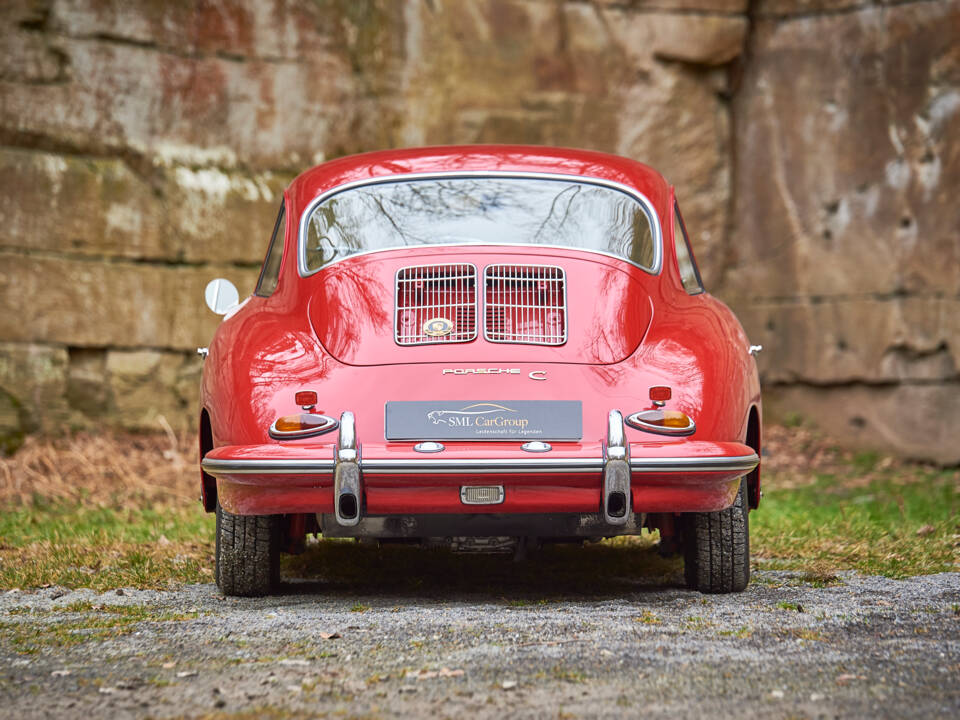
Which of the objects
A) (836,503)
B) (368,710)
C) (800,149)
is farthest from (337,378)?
(800,149)

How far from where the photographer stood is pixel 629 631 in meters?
3.88

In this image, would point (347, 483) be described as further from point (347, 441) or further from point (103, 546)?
point (103, 546)

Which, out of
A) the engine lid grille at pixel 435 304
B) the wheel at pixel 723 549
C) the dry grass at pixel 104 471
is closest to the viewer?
the engine lid grille at pixel 435 304

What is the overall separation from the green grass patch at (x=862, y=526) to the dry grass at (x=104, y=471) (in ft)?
12.9

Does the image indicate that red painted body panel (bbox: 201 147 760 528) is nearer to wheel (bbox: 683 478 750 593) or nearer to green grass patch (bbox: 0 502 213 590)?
wheel (bbox: 683 478 750 593)

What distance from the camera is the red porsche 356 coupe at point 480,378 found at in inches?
169

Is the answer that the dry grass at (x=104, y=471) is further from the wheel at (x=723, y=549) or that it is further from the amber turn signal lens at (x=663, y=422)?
the amber turn signal lens at (x=663, y=422)

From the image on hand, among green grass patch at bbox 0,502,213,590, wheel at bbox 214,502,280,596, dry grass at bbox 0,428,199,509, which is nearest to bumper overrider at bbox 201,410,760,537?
wheel at bbox 214,502,280,596

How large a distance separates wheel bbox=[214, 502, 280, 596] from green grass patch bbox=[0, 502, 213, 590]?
0.48 m

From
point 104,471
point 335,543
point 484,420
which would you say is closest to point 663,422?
point 484,420

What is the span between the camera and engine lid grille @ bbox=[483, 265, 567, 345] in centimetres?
464

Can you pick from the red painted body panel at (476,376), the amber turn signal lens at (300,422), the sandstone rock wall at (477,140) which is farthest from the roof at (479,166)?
the sandstone rock wall at (477,140)

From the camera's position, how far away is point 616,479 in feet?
13.9

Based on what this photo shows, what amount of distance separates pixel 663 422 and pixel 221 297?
2227 millimetres
